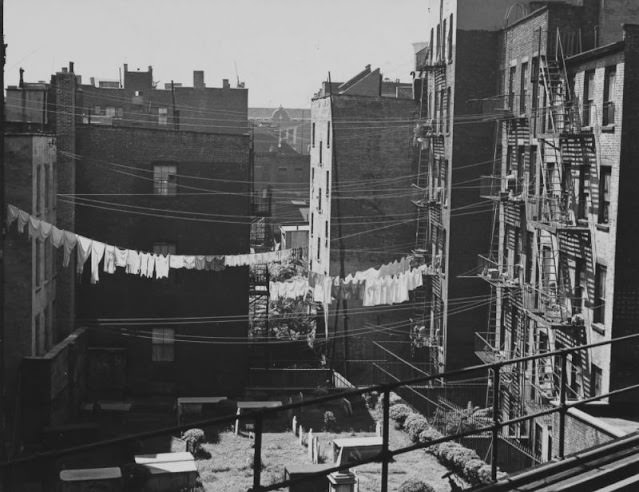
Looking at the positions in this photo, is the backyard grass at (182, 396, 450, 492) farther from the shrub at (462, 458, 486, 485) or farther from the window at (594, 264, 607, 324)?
the window at (594, 264, 607, 324)

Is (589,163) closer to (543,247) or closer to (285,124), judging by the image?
(543,247)

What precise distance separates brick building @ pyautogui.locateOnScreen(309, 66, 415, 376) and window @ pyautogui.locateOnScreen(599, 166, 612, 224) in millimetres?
23883

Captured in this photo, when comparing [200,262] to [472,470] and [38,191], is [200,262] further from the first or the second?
[472,470]

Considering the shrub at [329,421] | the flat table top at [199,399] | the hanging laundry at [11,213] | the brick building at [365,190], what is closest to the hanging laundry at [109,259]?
the hanging laundry at [11,213]

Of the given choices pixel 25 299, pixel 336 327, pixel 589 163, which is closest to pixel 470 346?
pixel 336 327

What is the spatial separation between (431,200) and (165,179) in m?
13.0

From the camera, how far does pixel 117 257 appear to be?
40.0m

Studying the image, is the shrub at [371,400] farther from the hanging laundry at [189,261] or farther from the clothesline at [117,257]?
the hanging laundry at [189,261]

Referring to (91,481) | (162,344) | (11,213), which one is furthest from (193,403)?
(91,481)

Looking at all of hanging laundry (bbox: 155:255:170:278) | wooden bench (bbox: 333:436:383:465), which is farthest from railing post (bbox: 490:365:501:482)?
hanging laundry (bbox: 155:255:170:278)

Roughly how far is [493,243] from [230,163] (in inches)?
474

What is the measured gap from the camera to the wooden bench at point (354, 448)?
34.6 m

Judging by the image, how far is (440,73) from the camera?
49.2 meters

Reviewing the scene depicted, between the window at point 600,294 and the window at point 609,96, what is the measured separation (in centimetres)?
448
